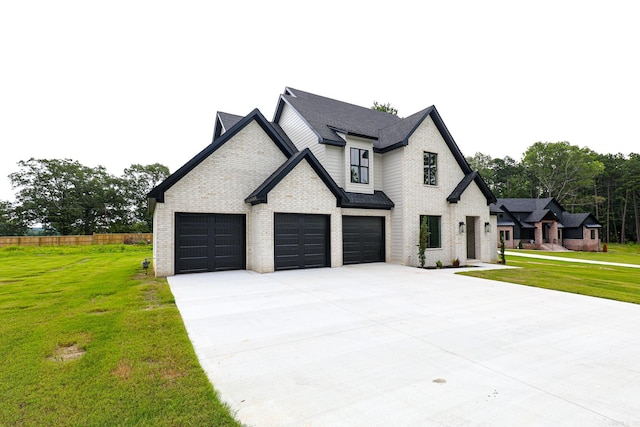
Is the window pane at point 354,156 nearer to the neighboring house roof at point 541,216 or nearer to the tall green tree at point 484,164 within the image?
the neighboring house roof at point 541,216

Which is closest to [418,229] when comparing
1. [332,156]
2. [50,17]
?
[332,156]

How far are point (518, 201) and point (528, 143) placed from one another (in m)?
24.6

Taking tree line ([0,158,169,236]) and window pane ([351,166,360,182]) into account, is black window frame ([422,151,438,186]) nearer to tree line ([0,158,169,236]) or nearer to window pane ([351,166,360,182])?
window pane ([351,166,360,182])

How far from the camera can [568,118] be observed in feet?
174

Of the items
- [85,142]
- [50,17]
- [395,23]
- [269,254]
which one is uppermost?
[85,142]

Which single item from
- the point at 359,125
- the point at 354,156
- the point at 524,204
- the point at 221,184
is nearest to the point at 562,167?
the point at 524,204

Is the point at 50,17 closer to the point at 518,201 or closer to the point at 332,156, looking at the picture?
the point at 332,156

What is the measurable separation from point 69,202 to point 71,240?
1444 centimetres

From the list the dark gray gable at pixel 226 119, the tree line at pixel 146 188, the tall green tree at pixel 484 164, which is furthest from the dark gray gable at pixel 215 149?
the tall green tree at pixel 484 164

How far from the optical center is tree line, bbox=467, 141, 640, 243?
51438 mm

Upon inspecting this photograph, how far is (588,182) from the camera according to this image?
5103cm

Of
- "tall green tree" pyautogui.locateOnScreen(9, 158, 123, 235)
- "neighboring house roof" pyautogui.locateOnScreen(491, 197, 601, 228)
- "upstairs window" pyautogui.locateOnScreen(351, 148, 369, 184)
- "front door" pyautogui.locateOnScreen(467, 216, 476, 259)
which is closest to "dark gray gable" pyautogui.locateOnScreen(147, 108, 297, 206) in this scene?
"upstairs window" pyautogui.locateOnScreen(351, 148, 369, 184)

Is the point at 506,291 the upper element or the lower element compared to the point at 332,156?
lower

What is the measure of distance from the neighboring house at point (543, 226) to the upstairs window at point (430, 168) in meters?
25.1
